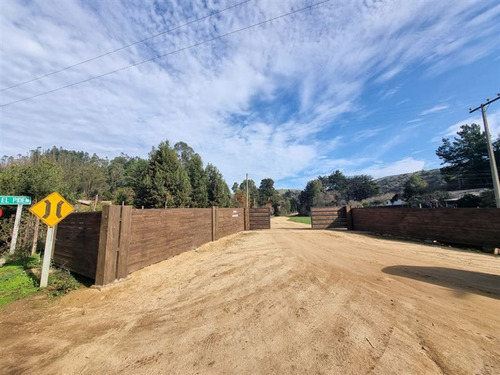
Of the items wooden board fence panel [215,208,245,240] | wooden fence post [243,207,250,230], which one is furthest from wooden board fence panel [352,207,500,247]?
wooden board fence panel [215,208,245,240]

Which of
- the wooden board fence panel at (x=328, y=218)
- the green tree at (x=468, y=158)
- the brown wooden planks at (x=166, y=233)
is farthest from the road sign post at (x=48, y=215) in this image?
the green tree at (x=468, y=158)

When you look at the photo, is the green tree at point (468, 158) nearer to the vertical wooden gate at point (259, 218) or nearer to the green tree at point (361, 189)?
the green tree at point (361, 189)

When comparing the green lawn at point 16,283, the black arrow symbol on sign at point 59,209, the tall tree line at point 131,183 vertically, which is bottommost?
the green lawn at point 16,283

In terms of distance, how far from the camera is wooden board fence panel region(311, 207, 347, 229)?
1614cm

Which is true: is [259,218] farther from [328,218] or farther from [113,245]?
[113,245]

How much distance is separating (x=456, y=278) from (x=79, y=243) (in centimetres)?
876

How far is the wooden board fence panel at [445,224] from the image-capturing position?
746cm

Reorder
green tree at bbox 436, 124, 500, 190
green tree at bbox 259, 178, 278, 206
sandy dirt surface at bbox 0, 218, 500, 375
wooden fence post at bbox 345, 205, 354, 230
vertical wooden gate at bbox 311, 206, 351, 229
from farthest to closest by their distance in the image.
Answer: green tree at bbox 259, 178, 278, 206, green tree at bbox 436, 124, 500, 190, vertical wooden gate at bbox 311, 206, 351, 229, wooden fence post at bbox 345, 205, 354, 230, sandy dirt surface at bbox 0, 218, 500, 375

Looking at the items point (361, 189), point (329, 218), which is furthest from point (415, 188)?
point (329, 218)

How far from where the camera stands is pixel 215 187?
3106cm

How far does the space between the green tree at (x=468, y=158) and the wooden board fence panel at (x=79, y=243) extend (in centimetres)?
3968

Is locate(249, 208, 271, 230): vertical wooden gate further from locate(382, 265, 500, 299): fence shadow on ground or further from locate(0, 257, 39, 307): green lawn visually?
locate(0, 257, 39, 307): green lawn

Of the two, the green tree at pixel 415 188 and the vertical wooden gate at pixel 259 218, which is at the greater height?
the green tree at pixel 415 188

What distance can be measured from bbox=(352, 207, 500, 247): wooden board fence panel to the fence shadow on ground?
13.7 ft
